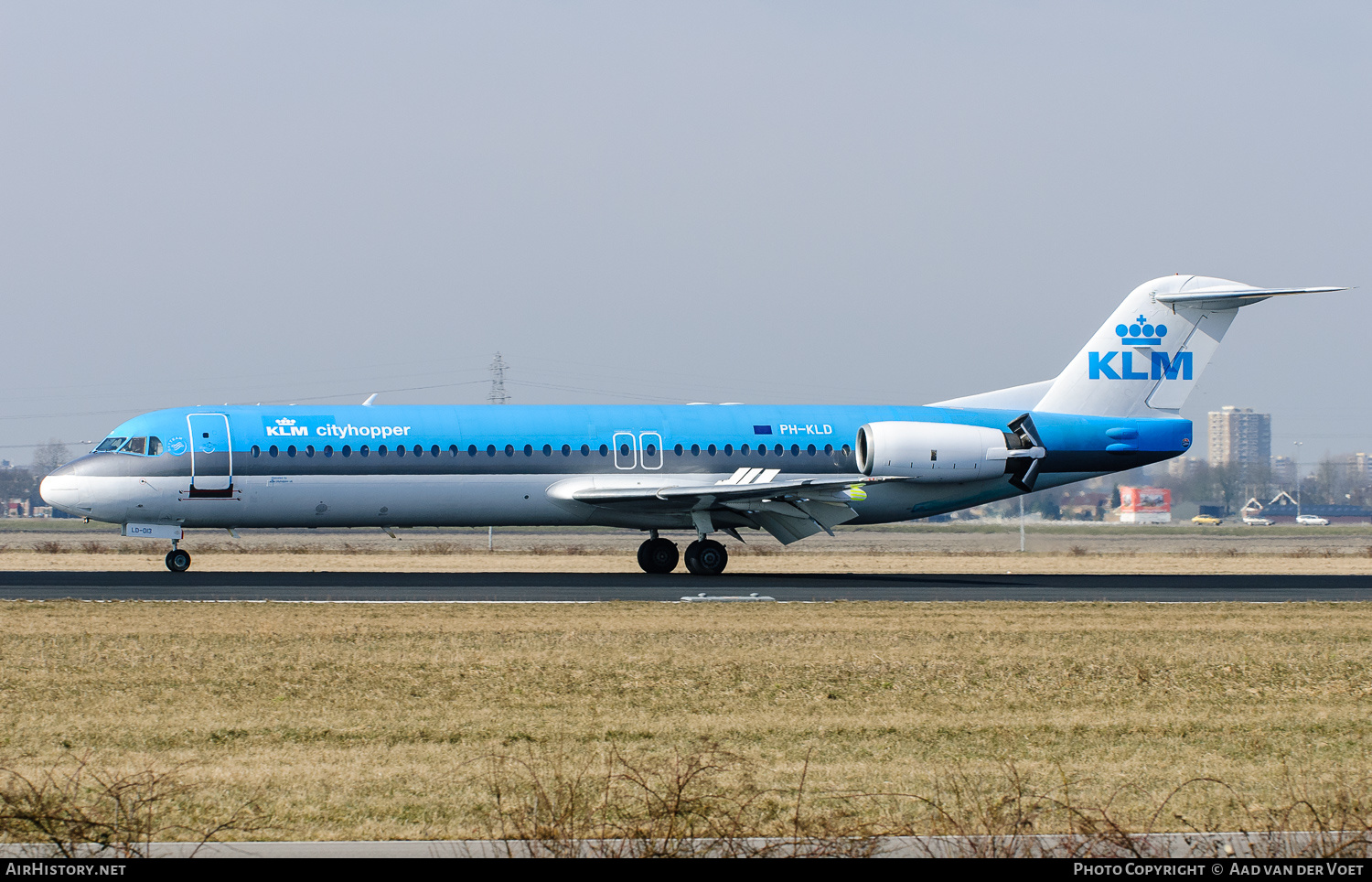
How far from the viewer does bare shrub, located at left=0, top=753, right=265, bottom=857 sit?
7.55 metres

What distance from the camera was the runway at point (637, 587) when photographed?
2583 cm

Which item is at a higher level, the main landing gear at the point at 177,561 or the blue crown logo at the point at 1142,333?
the blue crown logo at the point at 1142,333

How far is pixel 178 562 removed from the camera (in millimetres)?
33188

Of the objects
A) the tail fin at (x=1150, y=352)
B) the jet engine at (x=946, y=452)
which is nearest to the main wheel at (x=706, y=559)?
the jet engine at (x=946, y=452)

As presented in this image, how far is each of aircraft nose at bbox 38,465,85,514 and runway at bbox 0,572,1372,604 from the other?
1709 mm

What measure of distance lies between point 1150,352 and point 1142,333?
0.61m

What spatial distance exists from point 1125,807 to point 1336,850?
6.17ft

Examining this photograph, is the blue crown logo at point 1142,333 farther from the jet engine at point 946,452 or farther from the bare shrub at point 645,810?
the bare shrub at point 645,810

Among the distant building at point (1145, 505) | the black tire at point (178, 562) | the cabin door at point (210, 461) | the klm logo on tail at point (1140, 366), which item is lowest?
the distant building at point (1145, 505)

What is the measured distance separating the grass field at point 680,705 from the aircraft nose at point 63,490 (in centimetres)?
1195

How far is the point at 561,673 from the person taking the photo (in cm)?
1543

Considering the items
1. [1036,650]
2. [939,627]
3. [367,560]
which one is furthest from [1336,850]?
[367,560]

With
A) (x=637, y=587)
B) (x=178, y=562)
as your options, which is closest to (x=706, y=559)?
(x=637, y=587)

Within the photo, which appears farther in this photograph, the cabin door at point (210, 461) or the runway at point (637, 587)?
the cabin door at point (210, 461)
